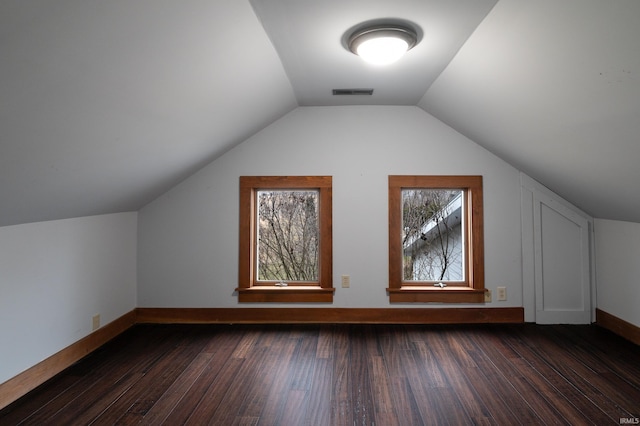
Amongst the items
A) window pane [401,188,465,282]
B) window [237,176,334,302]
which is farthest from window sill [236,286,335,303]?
window pane [401,188,465,282]

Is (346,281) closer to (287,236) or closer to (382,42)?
(287,236)

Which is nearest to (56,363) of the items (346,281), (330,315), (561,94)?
(330,315)

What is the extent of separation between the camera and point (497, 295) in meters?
3.36

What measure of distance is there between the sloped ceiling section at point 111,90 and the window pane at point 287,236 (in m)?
1.03

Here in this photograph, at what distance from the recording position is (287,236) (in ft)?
11.8

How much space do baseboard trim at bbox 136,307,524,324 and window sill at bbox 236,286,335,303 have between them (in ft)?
0.29

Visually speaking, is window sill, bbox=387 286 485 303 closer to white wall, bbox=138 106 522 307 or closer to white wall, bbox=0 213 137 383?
white wall, bbox=138 106 522 307

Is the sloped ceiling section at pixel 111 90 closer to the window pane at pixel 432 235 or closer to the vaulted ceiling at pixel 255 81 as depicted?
the vaulted ceiling at pixel 255 81

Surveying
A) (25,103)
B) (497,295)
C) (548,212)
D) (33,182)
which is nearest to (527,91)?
(548,212)

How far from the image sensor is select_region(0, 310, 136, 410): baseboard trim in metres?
2.05

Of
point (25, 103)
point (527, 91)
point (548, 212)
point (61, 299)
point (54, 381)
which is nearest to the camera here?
point (25, 103)

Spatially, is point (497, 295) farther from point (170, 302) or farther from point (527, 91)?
point (170, 302)

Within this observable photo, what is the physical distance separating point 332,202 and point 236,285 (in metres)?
1.21

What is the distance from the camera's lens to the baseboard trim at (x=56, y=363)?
205 centimetres
